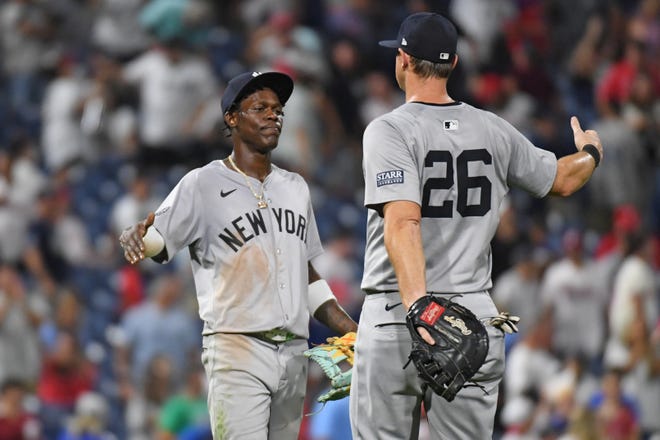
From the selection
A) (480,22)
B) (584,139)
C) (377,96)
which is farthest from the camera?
(480,22)

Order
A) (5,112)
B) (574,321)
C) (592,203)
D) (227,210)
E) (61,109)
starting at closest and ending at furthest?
(227,210), (574,321), (592,203), (61,109), (5,112)

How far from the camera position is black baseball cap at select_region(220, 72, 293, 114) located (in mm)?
5730

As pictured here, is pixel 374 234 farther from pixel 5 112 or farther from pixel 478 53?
pixel 5 112

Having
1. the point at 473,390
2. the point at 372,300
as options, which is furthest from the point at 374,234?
the point at 473,390

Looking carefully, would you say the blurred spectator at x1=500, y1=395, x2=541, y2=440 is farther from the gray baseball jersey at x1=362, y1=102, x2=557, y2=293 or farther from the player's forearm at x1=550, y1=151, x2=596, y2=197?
the gray baseball jersey at x1=362, y1=102, x2=557, y2=293

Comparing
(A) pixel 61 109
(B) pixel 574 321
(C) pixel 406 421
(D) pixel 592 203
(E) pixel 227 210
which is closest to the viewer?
(C) pixel 406 421

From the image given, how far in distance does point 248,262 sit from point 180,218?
0.33 metres

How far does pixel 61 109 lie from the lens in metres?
13.9

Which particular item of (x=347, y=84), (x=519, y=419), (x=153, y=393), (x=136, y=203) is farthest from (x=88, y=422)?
(x=347, y=84)

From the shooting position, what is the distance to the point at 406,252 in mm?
4762

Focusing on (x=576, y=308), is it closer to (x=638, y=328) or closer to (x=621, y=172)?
(x=638, y=328)

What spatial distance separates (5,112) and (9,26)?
0.99m

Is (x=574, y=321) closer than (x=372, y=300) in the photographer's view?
No

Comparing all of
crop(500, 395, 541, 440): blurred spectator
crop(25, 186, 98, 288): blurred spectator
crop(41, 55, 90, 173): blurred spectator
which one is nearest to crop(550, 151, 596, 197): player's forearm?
crop(500, 395, 541, 440): blurred spectator
